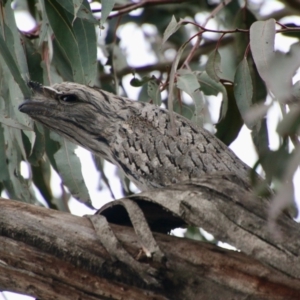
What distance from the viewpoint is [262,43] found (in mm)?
2689

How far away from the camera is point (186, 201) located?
2.40 metres

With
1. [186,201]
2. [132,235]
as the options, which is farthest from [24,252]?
[186,201]

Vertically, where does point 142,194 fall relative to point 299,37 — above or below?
below

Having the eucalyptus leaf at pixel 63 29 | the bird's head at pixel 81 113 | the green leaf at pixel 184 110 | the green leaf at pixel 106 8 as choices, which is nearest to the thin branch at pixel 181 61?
the green leaf at pixel 184 110

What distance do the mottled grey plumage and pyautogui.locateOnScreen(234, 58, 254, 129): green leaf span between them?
27 cm

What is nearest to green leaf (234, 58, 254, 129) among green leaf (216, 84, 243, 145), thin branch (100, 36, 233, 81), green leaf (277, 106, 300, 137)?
green leaf (216, 84, 243, 145)

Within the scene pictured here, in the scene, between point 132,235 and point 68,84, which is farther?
point 68,84

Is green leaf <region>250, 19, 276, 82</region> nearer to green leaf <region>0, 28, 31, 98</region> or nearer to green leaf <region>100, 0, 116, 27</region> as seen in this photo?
green leaf <region>100, 0, 116, 27</region>

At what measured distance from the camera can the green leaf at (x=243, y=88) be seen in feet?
9.80

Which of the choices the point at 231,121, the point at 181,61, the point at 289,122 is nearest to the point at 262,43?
the point at 231,121

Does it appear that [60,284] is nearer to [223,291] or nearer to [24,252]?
[24,252]

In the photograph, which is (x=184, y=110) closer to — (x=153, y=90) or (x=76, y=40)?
(x=153, y=90)

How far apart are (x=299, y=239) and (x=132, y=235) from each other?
21.8 inches

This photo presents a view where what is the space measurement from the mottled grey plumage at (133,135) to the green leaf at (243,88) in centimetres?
27
